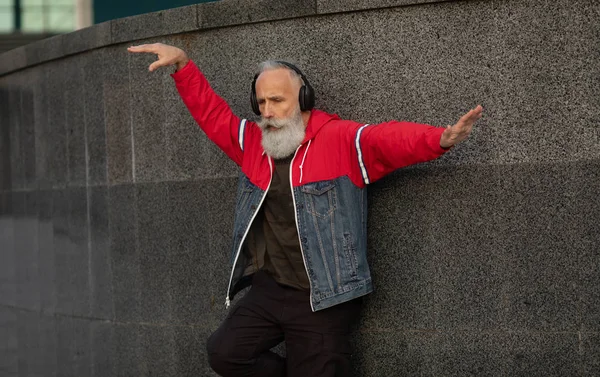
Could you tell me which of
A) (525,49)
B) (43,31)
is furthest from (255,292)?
(43,31)

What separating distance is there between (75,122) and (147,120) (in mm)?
973

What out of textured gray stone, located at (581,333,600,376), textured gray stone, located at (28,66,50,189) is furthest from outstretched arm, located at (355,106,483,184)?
textured gray stone, located at (28,66,50,189)

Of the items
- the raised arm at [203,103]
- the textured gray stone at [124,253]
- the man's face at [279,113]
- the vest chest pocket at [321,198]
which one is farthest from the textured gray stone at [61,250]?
the vest chest pocket at [321,198]

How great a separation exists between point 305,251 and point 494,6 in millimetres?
1643

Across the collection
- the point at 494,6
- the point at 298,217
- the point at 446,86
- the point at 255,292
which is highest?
the point at 494,6

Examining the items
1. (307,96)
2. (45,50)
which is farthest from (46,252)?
(307,96)

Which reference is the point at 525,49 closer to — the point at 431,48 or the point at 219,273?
the point at 431,48

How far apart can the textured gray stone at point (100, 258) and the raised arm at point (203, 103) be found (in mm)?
1860

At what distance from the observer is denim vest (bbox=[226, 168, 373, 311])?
18.1 ft

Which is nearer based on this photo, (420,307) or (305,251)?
(305,251)

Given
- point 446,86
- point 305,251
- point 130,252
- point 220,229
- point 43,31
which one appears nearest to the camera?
point 305,251

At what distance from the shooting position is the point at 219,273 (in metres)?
6.80

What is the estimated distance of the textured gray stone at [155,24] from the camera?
6.89 m

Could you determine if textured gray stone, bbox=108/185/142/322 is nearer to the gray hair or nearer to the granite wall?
the granite wall
